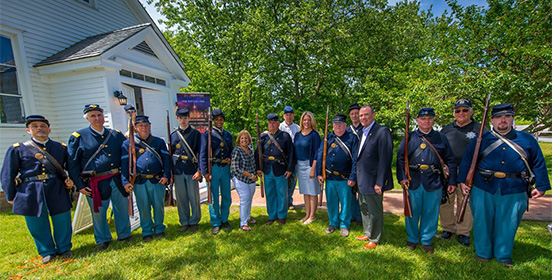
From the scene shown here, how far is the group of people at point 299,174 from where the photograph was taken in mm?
3307

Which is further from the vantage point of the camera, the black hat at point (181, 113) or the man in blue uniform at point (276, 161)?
the man in blue uniform at point (276, 161)

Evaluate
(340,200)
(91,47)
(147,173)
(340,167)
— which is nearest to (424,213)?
(340,200)

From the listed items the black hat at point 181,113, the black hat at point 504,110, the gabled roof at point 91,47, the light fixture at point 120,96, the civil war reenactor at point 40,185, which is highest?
the gabled roof at point 91,47

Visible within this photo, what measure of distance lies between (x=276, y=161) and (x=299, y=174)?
62 cm

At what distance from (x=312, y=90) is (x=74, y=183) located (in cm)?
1479

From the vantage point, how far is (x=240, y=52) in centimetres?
1585

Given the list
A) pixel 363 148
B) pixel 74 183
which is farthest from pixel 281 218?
pixel 74 183

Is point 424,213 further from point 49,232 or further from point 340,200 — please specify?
point 49,232

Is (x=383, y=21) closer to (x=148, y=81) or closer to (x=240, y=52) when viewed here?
(x=240, y=52)

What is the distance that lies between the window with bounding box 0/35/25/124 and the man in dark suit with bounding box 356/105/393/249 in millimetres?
9579

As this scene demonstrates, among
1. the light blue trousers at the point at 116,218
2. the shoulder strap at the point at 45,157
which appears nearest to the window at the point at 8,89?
the shoulder strap at the point at 45,157

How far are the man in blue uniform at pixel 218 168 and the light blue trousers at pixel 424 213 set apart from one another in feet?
10.8

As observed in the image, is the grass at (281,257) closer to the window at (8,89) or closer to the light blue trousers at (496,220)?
the light blue trousers at (496,220)

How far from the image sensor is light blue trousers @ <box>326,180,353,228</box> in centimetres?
436
